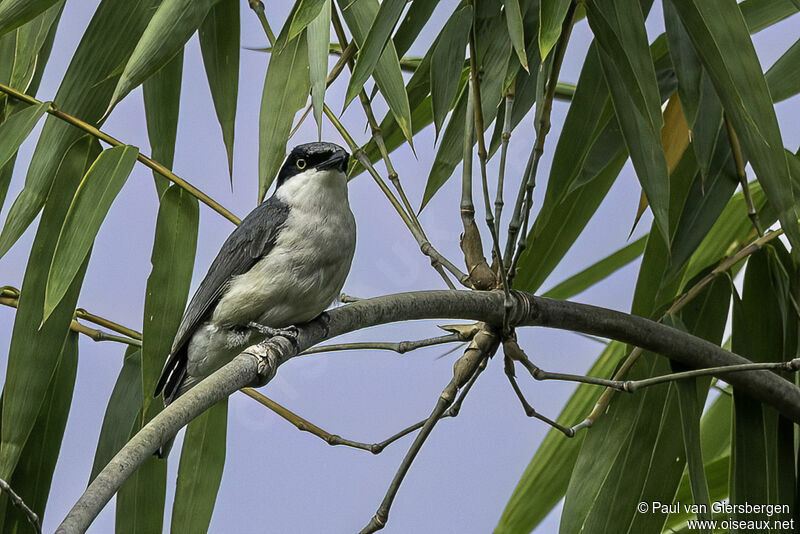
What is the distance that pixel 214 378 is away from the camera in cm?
120

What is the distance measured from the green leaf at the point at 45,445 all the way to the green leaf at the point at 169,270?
0.98 feet

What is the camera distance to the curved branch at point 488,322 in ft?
4.19

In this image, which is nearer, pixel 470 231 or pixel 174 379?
pixel 470 231

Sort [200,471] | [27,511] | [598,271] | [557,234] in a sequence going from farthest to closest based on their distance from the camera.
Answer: [598,271] < [557,234] < [200,471] < [27,511]

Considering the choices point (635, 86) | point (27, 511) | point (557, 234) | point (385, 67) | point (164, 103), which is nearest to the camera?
point (27, 511)

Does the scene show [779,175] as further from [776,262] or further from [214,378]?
[214,378]

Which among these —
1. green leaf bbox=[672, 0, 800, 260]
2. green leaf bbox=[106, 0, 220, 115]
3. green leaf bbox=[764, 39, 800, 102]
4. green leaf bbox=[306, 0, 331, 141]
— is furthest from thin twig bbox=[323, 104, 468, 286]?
green leaf bbox=[764, 39, 800, 102]

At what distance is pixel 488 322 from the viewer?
1.70 meters

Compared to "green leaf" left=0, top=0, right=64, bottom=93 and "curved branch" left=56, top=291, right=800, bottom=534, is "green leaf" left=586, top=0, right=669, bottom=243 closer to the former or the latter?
"curved branch" left=56, top=291, right=800, bottom=534

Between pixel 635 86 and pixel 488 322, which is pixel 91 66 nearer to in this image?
pixel 488 322

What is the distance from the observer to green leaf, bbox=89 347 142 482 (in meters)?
2.09

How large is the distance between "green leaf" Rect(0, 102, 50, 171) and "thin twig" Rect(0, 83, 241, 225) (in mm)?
43

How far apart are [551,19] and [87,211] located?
932mm

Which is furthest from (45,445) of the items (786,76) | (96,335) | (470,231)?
(786,76)
